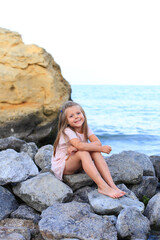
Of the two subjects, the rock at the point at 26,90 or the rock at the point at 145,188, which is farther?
the rock at the point at 26,90

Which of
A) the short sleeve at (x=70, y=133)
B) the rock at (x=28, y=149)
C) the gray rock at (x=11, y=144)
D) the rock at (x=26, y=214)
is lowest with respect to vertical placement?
the rock at (x=26, y=214)

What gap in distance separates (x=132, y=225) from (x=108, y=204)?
1.14 ft

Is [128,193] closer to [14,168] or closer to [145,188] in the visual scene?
[145,188]

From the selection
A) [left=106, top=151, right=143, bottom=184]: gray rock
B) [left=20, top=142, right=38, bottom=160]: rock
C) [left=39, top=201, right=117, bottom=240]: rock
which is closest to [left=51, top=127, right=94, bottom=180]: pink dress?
[left=106, top=151, right=143, bottom=184]: gray rock

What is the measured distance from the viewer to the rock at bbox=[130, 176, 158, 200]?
3916 mm

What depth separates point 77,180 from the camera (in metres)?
3.70

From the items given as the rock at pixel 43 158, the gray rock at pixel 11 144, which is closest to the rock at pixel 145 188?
the rock at pixel 43 158

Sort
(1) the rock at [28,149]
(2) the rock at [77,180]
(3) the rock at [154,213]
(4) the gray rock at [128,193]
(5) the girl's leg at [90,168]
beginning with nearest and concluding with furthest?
(3) the rock at [154,213] < (5) the girl's leg at [90,168] < (4) the gray rock at [128,193] < (2) the rock at [77,180] < (1) the rock at [28,149]

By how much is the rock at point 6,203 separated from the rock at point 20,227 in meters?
0.09

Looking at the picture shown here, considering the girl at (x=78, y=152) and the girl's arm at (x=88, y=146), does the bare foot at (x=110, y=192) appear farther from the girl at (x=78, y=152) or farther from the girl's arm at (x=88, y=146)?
the girl's arm at (x=88, y=146)

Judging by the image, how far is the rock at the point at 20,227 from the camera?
2853 mm

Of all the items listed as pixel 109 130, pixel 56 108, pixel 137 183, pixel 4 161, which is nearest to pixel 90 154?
pixel 137 183

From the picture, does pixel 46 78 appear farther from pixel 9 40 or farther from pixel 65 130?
pixel 65 130

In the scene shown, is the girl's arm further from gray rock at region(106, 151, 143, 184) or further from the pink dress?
gray rock at region(106, 151, 143, 184)
